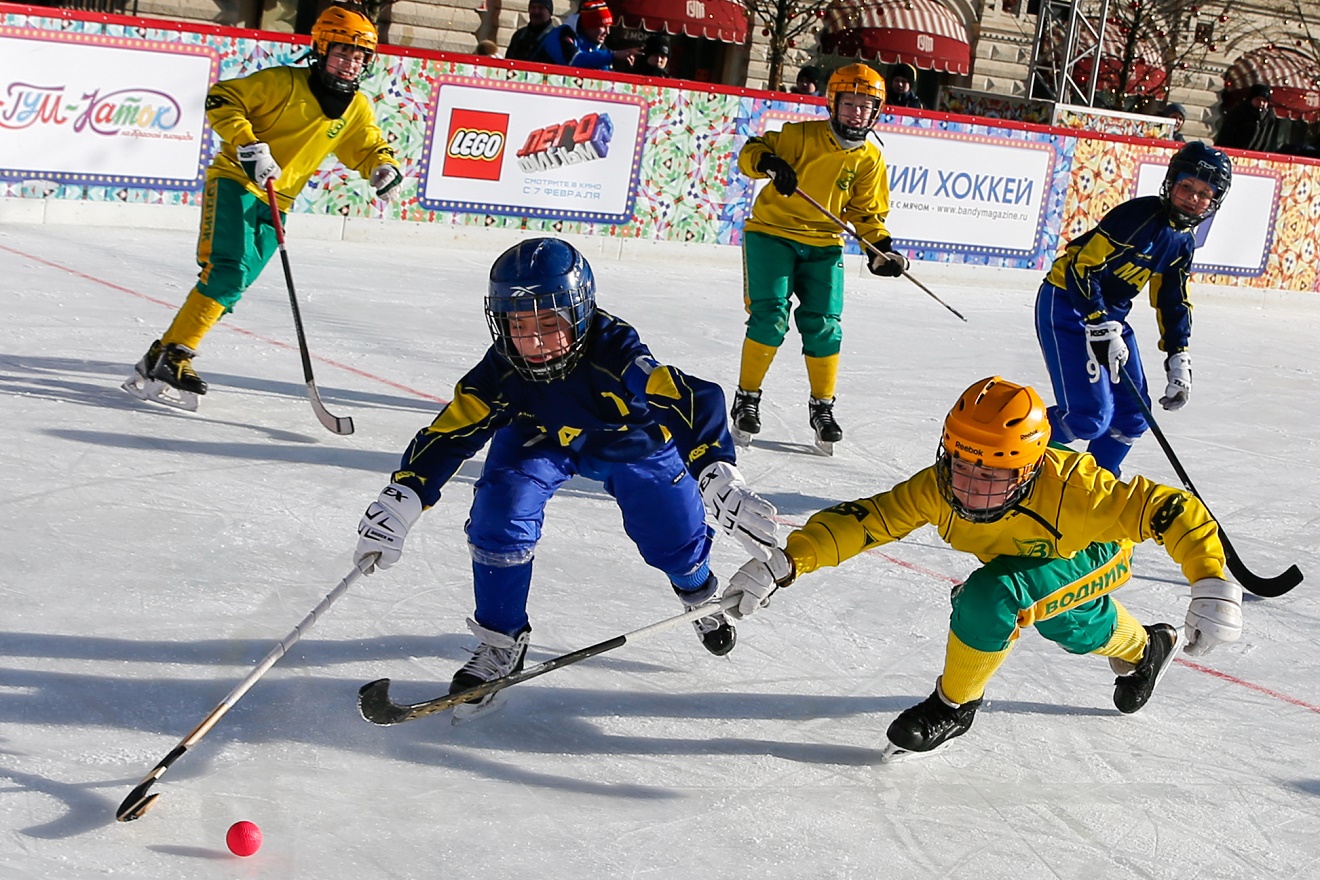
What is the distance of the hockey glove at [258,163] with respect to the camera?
5.40 metres

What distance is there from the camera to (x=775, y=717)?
3.53m

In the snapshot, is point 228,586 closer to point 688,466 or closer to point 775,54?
point 688,466

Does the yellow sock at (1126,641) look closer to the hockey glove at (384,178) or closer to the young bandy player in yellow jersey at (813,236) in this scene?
the young bandy player in yellow jersey at (813,236)

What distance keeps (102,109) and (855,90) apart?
486 centimetres

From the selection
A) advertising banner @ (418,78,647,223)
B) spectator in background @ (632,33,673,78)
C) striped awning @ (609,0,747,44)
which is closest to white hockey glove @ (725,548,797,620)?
advertising banner @ (418,78,647,223)

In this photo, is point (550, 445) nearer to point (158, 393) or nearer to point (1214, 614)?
point (1214, 614)

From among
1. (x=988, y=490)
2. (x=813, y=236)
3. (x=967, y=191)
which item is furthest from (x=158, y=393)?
(x=967, y=191)

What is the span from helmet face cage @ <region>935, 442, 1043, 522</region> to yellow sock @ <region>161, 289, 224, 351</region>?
3413mm

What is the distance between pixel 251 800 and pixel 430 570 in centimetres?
143

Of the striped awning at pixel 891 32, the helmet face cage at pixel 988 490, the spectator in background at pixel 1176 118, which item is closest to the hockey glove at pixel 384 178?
the helmet face cage at pixel 988 490

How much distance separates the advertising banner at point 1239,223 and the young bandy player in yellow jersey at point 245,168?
28.8 ft

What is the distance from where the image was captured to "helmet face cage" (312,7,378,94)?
18.5 ft

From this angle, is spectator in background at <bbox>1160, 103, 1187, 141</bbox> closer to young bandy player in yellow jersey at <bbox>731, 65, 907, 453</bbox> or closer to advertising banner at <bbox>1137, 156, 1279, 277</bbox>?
advertising banner at <bbox>1137, 156, 1279, 277</bbox>

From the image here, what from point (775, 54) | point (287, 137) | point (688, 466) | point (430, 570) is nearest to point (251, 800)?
point (688, 466)
